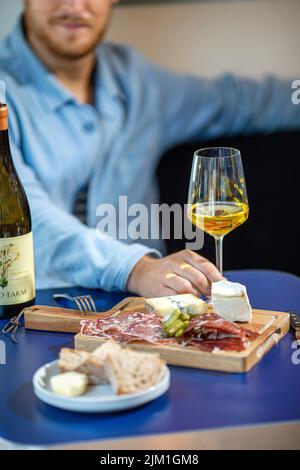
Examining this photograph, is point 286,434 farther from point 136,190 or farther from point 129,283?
point 136,190

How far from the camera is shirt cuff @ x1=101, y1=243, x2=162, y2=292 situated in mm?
1656

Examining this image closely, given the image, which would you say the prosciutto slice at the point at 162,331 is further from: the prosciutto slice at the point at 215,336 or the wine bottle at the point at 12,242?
the wine bottle at the point at 12,242

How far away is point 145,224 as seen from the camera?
2.60 m

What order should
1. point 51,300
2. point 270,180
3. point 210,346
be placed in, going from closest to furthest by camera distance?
1. point 210,346
2. point 51,300
3. point 270,180

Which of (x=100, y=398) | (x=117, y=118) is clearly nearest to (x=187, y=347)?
(x=100, y=398)

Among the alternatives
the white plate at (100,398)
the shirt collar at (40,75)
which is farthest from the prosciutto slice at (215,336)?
the shirt collar at (40,75)

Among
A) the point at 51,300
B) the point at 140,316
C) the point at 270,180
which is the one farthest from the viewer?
the point at 270,180

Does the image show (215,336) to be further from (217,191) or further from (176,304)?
(217,191)

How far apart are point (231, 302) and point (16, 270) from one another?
1.22ft

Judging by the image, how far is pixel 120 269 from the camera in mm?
1667

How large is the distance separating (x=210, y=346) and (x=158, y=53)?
155cm

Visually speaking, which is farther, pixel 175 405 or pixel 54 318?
pixel 54 318

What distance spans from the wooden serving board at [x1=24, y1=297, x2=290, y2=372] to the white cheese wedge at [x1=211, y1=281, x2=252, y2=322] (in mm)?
20

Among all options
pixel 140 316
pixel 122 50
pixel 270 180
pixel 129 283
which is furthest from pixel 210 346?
pixel 122 50
